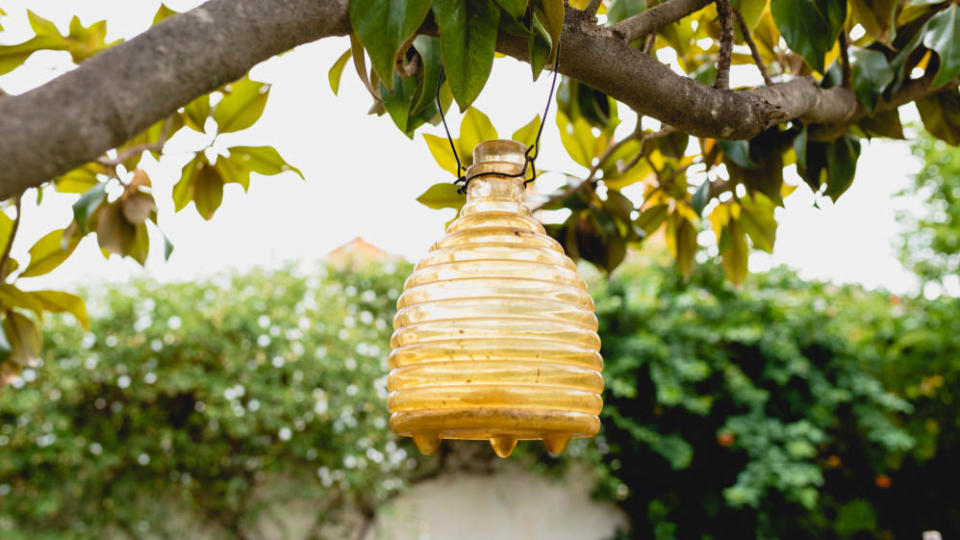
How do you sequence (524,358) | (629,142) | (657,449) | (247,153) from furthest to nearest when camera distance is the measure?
(657,449)
(629,142)
(247,153)
(524,358)

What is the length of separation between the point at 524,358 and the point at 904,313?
5866 millimetres

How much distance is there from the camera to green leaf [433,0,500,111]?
27.4 inches

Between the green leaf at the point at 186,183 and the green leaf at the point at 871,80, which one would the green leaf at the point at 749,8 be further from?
the green leaf at the point at 186,183

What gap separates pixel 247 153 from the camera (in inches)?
54.0

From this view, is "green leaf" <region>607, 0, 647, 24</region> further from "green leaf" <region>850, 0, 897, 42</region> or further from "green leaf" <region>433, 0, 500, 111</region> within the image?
"green leaf" <region>433, 0, 500, 111</region>

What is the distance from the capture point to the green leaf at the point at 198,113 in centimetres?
138

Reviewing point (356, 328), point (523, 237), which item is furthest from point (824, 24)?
point (356, 328)

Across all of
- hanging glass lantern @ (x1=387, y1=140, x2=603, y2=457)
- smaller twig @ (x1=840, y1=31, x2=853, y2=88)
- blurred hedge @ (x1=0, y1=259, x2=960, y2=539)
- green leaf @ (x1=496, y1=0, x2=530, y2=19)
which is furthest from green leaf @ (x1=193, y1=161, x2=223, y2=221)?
blurred hedge @ (x1=0, y1=259, x2=960, y2=539)

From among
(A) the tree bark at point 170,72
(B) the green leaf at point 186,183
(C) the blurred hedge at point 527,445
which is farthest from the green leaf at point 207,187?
(C) the blurred hedge at point 527,445

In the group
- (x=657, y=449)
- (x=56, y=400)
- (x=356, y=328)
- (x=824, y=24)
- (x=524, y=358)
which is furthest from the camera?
(x=657, y=449)

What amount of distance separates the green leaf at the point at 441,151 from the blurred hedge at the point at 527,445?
3297 millimetres

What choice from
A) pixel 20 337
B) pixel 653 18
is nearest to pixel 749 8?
pixel 653 18

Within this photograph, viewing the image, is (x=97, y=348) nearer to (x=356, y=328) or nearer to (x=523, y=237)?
(x=356, y=328)

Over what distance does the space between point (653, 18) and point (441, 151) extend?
15.2 inches
